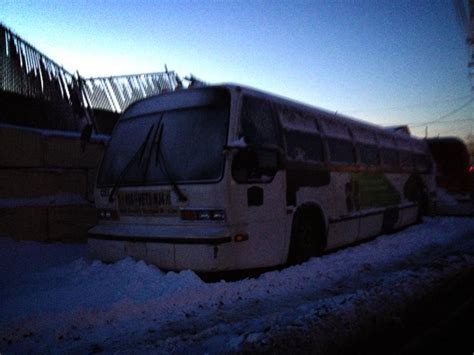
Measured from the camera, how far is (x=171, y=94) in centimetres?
477

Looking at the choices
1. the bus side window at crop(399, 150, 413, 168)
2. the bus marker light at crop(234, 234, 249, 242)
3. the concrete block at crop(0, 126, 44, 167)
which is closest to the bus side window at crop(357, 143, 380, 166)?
the bus side window at crop(399, 150, 413, 168)

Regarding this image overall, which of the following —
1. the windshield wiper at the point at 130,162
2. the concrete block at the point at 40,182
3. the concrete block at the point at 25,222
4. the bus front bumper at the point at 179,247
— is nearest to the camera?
the bus front bumper at the point at 179,247

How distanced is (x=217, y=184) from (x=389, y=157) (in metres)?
6.26

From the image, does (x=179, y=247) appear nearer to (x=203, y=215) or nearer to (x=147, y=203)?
(x=203, y=215)

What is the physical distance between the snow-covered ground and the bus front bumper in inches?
5.2

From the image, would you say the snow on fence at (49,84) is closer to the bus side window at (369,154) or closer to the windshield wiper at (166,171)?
the windshield wiper at (166,171)

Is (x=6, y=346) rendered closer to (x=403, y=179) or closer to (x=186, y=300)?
(x=186, y=300)

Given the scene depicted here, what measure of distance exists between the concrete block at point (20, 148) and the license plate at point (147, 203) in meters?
2.44

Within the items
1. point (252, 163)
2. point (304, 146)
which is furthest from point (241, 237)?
point (304, 146)

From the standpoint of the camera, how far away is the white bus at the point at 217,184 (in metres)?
3.96

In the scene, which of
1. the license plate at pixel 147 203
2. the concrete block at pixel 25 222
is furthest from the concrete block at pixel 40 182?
the license plate at pixel 147 203

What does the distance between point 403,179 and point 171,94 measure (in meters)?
7.03

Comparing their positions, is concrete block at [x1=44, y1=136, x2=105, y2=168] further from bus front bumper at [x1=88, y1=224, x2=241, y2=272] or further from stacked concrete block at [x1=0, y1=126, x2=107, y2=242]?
bus front bumper at [x1=88, y1=224, x2=241, y2=272]

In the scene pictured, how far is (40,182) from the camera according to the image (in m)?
6.19
